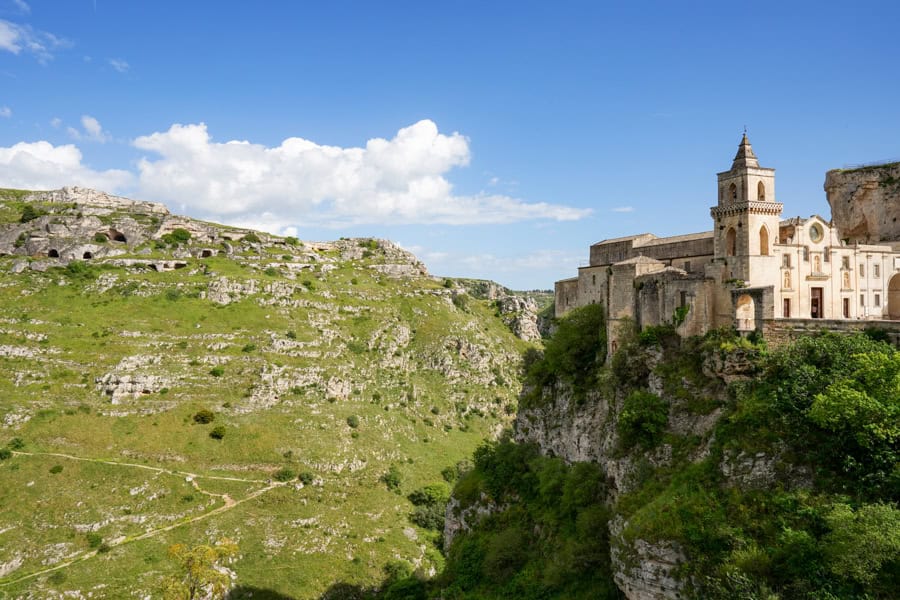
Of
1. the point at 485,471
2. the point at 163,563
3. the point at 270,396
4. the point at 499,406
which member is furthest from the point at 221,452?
the point at 499,406

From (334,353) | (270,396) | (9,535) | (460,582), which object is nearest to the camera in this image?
(460,582)

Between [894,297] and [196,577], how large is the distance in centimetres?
5289

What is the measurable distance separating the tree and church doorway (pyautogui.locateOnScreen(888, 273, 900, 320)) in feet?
168

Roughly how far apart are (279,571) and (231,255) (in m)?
60.4

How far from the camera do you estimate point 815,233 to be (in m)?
35.4

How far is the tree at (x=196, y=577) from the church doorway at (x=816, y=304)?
146 ft

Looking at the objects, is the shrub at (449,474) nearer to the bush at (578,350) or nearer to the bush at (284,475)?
the bush at (284,475)

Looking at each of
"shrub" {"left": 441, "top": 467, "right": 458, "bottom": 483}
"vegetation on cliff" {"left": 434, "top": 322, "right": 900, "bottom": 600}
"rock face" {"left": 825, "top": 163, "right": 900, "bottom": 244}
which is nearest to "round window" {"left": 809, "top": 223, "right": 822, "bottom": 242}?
"vegetation on cliff" {"left": 434, "top": 322, "right": 900, "bottom": 600}

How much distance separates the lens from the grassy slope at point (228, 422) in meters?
50.1

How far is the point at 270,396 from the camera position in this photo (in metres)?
67.9

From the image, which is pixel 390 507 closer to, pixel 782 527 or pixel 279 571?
pixel 279 571

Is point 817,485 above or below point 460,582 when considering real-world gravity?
above

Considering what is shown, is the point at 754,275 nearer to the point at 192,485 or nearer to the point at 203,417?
the point at 192,485

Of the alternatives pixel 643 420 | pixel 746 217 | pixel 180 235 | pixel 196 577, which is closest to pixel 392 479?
pixel 196 577
